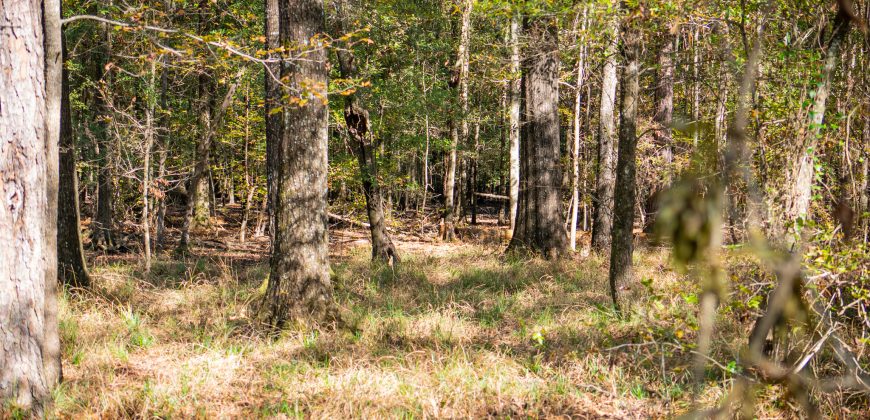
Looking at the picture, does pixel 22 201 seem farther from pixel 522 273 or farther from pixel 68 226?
pixel 522 273

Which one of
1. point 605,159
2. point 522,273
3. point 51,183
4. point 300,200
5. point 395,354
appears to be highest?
point 605,159

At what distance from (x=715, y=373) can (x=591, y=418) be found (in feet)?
5.14

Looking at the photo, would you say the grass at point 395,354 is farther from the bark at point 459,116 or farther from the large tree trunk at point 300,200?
A: the bark at point 459,116

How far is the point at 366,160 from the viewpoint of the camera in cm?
1230

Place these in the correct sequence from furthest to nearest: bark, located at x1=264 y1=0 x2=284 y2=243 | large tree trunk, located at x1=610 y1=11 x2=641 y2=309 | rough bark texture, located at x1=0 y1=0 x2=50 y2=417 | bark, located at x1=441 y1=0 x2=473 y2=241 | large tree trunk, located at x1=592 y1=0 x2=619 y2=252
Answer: bark, located at x1=441 y1=0 x2=473 y2=241
large tree trunk, located at x1=592 y1=0 x2=619 y2=252
bark, located at x1=264 y1=0 x2=284 y2=243
large tree trunk, located at x1=610 y1=11 x2=641 y2=309
rough bark texture, located at x1=0 y1=0 x2=50 y2=417

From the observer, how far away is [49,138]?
5094 millimetres

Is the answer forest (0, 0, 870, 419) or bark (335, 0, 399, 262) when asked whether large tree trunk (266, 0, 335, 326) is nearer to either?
forest (0, 0, 870, 419)

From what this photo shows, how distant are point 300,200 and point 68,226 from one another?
3.77m

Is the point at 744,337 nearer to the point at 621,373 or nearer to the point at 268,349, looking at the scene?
the point at 621,373

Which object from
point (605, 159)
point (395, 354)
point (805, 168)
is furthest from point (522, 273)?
point (805, 168)

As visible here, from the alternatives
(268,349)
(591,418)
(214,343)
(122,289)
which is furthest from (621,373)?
(122,289)

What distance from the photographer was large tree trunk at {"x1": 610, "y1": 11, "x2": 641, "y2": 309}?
7.18 meters

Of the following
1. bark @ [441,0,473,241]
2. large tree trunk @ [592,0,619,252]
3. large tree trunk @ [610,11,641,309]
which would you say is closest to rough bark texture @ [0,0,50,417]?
large tree trunk @ [610,11,641,309]

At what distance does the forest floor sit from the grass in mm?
19
